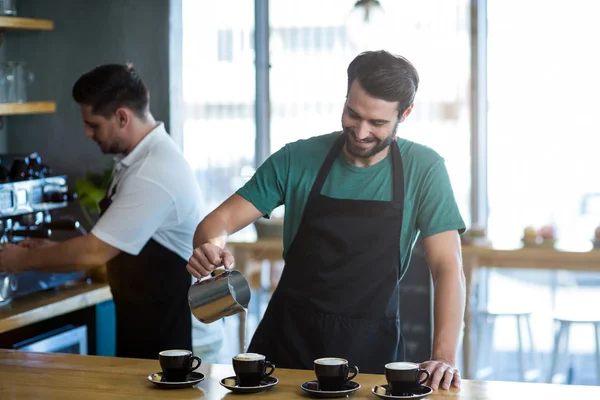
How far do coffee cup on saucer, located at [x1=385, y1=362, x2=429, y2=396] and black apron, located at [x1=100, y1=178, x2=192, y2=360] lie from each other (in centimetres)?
123

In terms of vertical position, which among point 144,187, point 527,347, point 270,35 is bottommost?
point 527,347

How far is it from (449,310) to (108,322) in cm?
162

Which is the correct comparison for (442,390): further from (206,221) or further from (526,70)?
(526,70)

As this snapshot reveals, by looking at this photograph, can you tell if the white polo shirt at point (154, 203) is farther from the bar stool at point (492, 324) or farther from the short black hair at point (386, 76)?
the bar stool at point (492, 324)

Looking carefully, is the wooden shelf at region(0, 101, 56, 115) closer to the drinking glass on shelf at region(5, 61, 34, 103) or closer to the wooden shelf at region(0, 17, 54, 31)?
the drinking glass on shelf at region(5, 61, 34, 103)

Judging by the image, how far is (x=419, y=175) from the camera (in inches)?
93.7

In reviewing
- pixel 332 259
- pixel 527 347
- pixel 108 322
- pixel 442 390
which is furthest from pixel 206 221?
pixel 527 347

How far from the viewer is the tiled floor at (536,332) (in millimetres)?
5035

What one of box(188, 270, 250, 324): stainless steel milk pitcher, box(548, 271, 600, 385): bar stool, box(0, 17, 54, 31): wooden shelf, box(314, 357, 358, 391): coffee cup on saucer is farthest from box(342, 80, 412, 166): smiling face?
box(548, 271, 600, 385): bar stool

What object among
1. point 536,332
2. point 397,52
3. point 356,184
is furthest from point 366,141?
point 536,332

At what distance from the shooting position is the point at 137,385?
76.5 inches

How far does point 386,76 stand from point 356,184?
1.04ft

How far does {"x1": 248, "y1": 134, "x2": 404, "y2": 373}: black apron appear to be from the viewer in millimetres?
2334

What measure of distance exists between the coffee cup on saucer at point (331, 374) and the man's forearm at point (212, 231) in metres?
0.56
